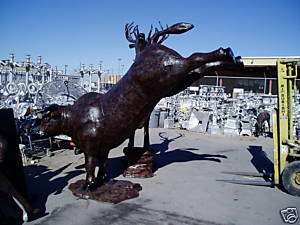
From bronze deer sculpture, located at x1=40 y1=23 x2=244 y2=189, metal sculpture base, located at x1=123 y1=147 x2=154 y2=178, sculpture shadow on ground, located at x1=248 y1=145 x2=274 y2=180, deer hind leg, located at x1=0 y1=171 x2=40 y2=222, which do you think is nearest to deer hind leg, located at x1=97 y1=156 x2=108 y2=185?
bronze deer sculpture, located at x1=40 y1=23 x2=244 y2=189

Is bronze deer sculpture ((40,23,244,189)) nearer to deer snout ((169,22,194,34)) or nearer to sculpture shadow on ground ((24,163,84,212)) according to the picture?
deer snout ((169,22,194,34))

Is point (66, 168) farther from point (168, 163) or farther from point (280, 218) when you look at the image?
point (280, 218)

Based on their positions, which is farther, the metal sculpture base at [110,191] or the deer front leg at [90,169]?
the deer front leg at [90,169]

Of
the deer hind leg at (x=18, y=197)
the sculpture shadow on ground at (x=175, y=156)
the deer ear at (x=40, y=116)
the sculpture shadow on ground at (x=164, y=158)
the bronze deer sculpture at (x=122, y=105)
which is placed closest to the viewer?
the deer hind leg at (x=18, y=197)

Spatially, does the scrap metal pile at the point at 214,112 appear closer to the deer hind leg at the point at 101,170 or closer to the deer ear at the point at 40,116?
the deer hind leg at the point at 101,170

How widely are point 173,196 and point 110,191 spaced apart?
117 cm

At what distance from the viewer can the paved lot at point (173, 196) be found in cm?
509

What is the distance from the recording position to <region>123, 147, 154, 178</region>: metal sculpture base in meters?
7.45

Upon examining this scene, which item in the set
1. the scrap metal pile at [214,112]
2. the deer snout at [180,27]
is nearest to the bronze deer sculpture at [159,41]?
the deer snout at [180,27]

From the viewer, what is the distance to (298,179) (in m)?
6.43

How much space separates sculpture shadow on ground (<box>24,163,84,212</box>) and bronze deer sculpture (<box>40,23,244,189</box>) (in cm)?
80

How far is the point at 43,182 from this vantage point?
6.79 metres

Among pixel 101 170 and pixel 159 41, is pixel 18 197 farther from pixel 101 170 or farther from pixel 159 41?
pixel 159 41

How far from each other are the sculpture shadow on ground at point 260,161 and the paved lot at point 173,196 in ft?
0.09
